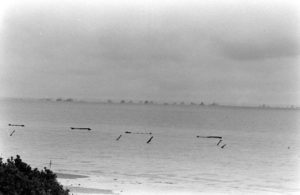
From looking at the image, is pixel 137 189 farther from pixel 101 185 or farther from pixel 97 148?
pixel 97 148

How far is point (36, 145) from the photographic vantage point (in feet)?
313

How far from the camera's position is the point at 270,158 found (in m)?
88.8

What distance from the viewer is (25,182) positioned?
17844mm

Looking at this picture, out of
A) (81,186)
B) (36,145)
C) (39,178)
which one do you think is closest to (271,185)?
(81,186)

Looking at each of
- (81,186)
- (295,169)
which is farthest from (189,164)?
(81,186)

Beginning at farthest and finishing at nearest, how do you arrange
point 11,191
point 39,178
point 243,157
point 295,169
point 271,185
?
point 243,157 < point 295,169 < point 271,185 < point 39,178 < point 11,191

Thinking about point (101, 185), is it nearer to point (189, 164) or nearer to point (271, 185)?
point (271, 185)

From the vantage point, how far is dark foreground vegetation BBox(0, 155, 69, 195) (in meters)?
17.5

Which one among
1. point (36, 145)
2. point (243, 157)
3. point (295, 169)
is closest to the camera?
point (295, 169)

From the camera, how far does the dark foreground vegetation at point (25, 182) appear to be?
689 inches

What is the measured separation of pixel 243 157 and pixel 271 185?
1275 inches

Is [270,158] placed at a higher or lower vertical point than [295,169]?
higher

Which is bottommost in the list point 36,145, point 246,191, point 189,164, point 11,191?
point 11,191

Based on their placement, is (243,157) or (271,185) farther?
(243,157)
